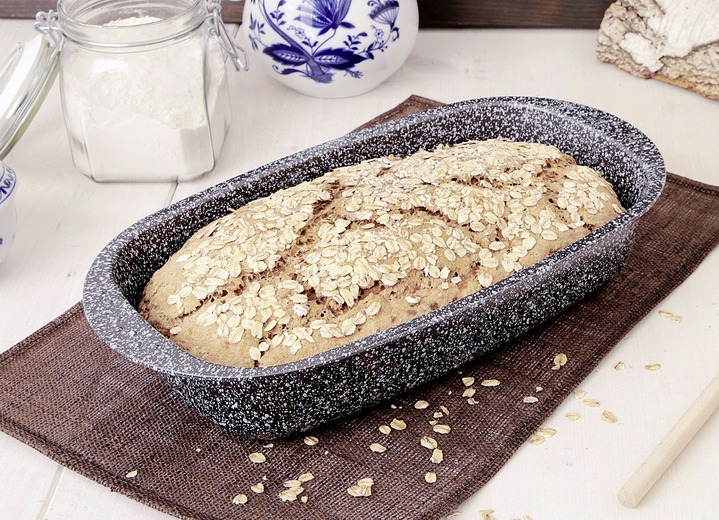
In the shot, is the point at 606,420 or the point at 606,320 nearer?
the point at 606,420

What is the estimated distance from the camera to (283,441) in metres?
1.08

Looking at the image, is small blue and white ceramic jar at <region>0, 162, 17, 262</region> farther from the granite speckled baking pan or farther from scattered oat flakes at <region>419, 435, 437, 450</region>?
scattered oat flakes at <region>419, 435, 437, 450</region>

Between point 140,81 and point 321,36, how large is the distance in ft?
1.28

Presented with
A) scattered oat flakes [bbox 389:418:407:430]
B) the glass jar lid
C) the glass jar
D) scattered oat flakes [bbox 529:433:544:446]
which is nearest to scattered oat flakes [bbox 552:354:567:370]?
scattered oat flakes [bbox 529:433:544:446]

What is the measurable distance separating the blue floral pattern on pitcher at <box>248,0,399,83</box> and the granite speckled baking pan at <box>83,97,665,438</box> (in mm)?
371

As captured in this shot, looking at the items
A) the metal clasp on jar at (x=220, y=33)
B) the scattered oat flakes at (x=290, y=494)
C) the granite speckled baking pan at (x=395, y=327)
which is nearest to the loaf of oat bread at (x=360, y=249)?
the granite speckled baking pan at (x=395, y=327)

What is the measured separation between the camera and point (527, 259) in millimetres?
1141

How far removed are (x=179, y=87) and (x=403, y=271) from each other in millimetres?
581

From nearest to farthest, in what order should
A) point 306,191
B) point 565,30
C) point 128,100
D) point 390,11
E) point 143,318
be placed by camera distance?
point 143,318 → point 306,191 → point 128,100 → point 390,11 → point 565,30

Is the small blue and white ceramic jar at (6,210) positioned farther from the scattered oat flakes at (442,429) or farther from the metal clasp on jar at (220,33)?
the scattered oat flakes at (442,429)

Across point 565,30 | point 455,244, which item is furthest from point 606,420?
point 565,30

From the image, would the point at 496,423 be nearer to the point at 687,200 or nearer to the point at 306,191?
the point at 306,191

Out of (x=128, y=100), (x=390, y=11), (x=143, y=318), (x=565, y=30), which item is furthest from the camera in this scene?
(x=565, y=30)

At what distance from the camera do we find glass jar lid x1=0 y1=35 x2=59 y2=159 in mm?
1549
